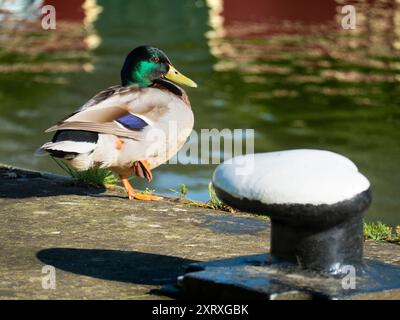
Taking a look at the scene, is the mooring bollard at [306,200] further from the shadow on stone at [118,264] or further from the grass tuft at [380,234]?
the grass tuft at [380,234]

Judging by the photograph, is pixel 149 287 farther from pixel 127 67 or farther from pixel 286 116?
pixel 286 116

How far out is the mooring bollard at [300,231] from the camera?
4.23 m

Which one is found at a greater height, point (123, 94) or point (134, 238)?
point (123, 94)

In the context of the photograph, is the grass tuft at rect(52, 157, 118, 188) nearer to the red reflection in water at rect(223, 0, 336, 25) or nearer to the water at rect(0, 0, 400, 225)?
the water at rect(0, 0, 400, 225)

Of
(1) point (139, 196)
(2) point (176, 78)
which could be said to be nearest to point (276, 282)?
(1) point (139, 196)

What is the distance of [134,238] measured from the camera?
17.7ft

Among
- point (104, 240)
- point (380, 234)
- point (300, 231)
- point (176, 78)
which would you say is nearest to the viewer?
point (300, 231)

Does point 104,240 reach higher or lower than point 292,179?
lower

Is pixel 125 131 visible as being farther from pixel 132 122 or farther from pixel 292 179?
pixel 292 179

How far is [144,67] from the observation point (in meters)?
7.03

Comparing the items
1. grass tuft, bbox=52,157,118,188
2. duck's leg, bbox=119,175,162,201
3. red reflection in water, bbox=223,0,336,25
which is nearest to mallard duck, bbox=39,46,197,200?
duck's leg, bbox=119,175,162,201

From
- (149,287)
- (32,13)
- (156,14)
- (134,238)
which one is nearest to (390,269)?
(149,287)

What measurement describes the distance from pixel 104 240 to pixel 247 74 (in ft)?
46.7
